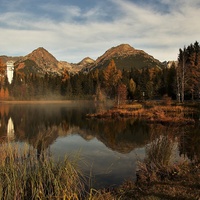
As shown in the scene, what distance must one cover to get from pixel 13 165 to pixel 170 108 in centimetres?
4087

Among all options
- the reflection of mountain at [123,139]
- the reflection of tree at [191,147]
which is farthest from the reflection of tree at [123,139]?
the reflection of tree at [191,147]

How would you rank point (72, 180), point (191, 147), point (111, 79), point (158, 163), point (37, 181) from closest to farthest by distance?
1. point (37, 181)
2. point (72, 180)
3. point (158, 163)
4. point (191, 147)
5. point (111, 79)

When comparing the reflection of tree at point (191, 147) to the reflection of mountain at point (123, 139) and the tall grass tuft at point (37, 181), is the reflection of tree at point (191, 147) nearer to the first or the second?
the reflection of mountain at point (123, 139)

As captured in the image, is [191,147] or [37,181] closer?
[37,181]

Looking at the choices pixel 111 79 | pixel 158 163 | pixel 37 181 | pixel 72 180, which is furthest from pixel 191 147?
pixel 111 79

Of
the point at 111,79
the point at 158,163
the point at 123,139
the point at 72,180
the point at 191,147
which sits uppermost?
the point at 111,79

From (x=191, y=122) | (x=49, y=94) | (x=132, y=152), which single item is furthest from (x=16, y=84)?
(x=132, y=152)

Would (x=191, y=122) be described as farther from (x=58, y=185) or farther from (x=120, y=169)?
(x=58, y=185)

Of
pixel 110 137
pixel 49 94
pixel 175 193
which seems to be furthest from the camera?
pixel 49 94

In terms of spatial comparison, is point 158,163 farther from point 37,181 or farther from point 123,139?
point 123,139

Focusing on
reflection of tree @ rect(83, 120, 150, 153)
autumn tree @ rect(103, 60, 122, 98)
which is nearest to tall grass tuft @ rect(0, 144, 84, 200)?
reflection of tree @ rect(83, 120, 150, 153)

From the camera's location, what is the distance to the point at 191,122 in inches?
1255

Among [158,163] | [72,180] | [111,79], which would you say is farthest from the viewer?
[111,79]

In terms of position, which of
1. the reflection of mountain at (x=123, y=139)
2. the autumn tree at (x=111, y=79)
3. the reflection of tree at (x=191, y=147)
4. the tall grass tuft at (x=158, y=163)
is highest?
the autumn tree at (x=111, y=79)
